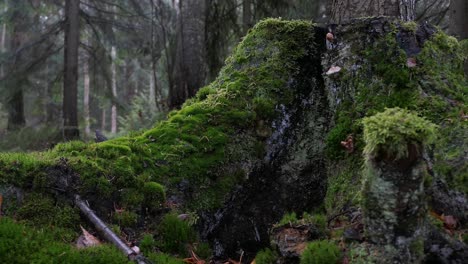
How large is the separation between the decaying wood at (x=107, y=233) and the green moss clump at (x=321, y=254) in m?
0.99

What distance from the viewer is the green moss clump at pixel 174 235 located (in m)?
2.88

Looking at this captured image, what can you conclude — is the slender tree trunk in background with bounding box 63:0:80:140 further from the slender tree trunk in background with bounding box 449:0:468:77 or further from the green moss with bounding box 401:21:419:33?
the green moss with bounding box 401:21:419:33

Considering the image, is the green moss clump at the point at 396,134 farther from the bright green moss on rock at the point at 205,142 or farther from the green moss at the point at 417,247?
the bright green moss on rock at the point at 205,142

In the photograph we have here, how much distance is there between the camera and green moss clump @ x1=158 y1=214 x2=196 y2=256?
288 cm

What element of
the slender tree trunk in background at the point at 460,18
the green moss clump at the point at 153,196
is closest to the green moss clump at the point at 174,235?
the green moss clump at the point at 153,196

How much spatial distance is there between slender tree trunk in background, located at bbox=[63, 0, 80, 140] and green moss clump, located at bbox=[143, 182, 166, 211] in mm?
9176

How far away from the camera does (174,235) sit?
291 centimetres

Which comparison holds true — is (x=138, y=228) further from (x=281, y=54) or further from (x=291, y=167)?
(x=281, y=54)

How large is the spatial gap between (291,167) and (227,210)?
0.72 m

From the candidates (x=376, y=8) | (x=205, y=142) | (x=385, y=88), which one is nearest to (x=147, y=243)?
(x=205, y=142)

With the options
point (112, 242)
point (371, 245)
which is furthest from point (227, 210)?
point (371, 245)

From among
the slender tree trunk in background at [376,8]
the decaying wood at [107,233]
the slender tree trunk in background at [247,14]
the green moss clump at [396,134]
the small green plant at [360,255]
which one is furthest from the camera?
the slender tree trunk in background at [247,14]

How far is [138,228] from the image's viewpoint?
9.56 feet

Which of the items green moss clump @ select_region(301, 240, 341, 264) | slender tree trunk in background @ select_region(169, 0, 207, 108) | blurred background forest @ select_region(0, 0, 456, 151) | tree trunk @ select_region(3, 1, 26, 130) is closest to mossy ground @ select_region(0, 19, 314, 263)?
green moss clump @ select_region(301, 240, 341, 264)
